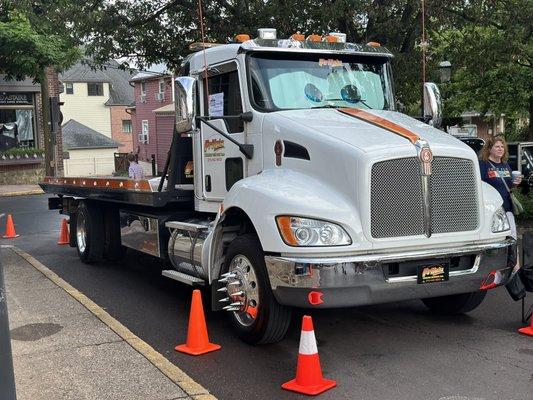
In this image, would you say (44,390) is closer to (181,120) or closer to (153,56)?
(181,120)

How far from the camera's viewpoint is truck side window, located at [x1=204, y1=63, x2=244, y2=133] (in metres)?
6.54

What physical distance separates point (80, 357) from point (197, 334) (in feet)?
3.33

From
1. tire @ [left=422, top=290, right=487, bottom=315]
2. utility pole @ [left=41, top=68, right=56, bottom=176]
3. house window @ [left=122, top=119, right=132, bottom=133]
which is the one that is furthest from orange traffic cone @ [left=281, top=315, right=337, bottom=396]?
house window @ [left=122, top=119, right=132, bottom=133]

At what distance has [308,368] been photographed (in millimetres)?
4703

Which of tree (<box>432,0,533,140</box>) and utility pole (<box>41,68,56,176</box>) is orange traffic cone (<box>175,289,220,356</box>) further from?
utility pole (<box>41,68,56,176</box>)

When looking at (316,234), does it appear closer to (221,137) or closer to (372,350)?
(372,350)

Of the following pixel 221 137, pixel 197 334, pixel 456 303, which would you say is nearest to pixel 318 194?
pixel 197 334

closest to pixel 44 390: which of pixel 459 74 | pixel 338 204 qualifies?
pixel 338 204

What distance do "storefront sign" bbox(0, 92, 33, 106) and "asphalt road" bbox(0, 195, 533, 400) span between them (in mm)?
24874

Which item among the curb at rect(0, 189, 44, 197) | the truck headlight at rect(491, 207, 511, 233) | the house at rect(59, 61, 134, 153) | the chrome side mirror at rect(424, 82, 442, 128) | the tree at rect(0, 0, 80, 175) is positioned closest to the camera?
the truck headlight at rect(491, 207, 511, 233)

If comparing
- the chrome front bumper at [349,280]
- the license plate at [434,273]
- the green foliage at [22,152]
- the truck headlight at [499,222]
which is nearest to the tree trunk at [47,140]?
the green foliage at [22,152]

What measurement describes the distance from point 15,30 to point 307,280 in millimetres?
20609

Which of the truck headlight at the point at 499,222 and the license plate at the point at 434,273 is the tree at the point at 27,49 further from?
the license plate at the point at 434,273

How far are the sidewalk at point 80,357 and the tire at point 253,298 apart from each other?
0.81 metres
